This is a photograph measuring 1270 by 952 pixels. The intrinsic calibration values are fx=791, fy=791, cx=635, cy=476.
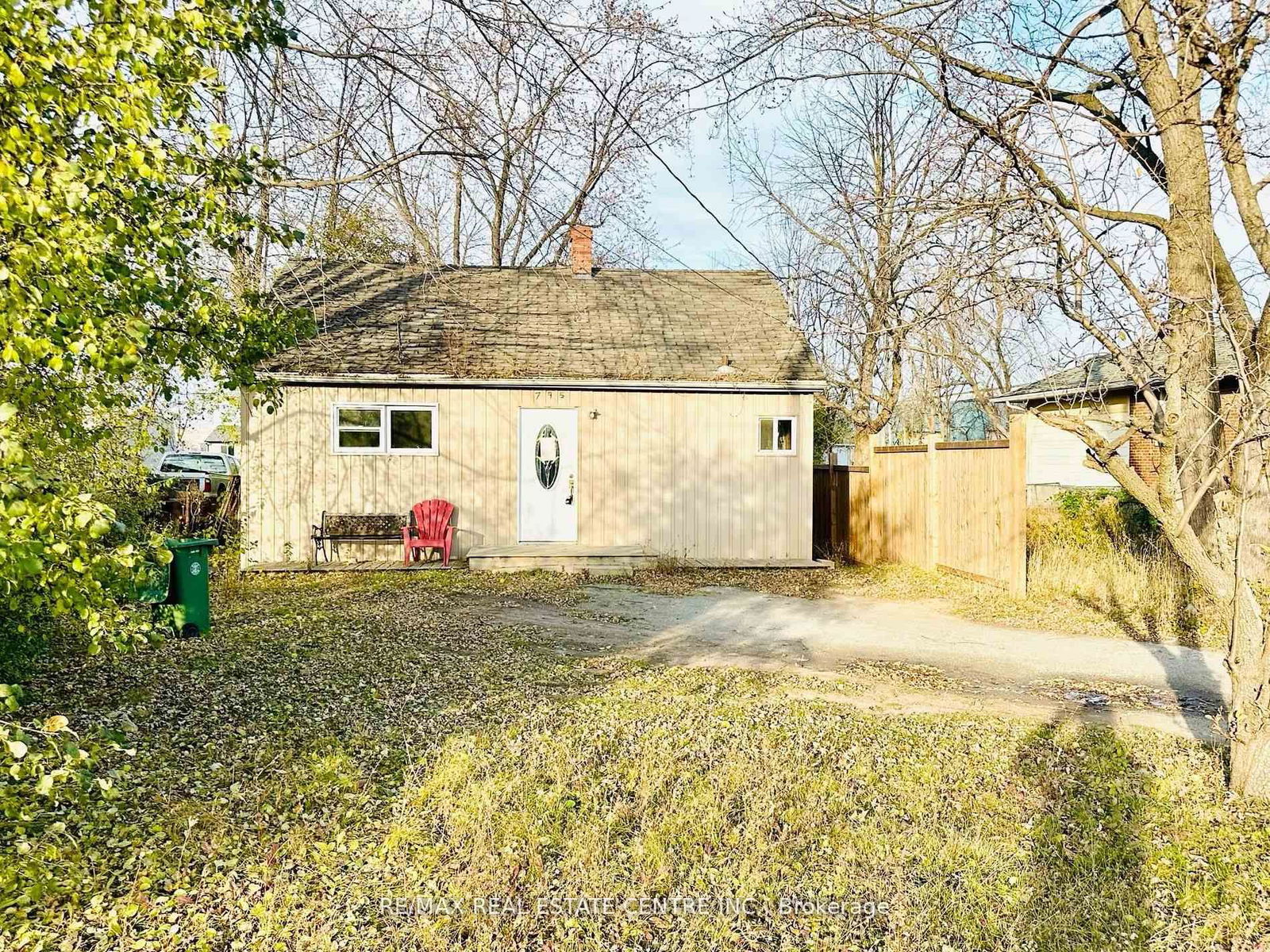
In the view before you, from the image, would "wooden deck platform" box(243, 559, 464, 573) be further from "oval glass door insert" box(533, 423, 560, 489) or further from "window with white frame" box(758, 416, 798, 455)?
"window with white frame" box(758, 416, 798, 455)

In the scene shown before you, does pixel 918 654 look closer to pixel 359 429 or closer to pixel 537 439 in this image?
pixel 537 439

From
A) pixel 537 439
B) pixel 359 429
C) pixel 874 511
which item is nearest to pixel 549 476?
pixel 537 439

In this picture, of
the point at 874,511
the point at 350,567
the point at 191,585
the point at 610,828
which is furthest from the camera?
the point at 874,511

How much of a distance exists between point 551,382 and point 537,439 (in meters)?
0.94

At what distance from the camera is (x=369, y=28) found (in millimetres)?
5188

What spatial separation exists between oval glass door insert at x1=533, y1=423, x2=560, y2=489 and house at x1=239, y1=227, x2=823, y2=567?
2cm

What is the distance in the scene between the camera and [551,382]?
12.4 meters

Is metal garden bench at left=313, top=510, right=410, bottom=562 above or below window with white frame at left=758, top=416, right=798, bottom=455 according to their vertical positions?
below

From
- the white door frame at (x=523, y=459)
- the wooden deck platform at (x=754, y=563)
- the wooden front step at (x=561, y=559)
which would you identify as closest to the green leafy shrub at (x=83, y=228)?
the wooden front step at (x=561, y=559)

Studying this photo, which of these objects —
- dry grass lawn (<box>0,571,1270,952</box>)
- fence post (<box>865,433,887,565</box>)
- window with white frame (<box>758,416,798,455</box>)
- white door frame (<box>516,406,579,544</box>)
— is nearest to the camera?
dry grass lawn (<box>0,571,1270,952</box>)

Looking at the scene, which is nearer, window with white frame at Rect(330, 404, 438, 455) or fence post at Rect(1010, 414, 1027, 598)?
fence post at Rect(1010, 414, 1027, 598)

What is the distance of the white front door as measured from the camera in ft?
41.4

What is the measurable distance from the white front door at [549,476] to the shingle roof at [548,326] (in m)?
0.78

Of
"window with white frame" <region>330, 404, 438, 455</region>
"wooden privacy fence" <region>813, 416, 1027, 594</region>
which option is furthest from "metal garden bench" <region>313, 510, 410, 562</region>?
"wooden privacy fence" <region>813, 416, 1027, 594</region>
